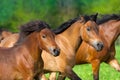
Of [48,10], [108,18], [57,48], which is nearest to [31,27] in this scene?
[57,48]

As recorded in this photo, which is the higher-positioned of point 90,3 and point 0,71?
point 0,71

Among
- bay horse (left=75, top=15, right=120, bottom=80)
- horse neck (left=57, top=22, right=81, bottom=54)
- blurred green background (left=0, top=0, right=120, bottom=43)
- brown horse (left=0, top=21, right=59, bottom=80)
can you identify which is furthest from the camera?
blurred green background (left=0, top=0, right=120, bottom=43)

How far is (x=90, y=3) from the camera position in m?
53.1

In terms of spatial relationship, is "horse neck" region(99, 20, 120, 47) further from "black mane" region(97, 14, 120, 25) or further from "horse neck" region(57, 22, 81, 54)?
"horse neck" region(57, 22, 81, 54)

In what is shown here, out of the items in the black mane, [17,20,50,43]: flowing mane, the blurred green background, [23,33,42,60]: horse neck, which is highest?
[17,20,50,43]: flowing mane

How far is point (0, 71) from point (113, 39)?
12.5 ft

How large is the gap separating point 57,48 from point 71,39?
180 centimetres

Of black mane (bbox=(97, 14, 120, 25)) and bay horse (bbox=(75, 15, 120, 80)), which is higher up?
black mane (bbox=(97, 14, 120, 25))

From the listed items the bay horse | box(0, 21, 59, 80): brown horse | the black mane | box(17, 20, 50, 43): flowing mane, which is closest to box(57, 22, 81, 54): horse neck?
box(17, 20, 50, 43): flowing mane

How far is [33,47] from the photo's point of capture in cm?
776

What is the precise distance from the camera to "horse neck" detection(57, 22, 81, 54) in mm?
9102

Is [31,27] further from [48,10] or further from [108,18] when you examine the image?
[48,10]

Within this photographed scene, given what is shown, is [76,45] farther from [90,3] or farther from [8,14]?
[90,3]

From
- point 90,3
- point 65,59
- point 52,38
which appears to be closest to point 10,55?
point 52,38
